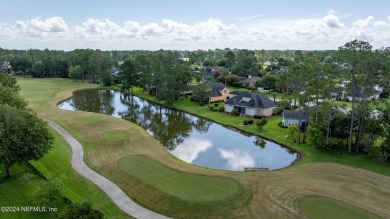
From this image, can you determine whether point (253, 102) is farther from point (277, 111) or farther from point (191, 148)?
point (191, 148)

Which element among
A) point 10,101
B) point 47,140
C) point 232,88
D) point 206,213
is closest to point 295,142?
point 206,213

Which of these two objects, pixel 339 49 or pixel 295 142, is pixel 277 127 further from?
pixel 339 49

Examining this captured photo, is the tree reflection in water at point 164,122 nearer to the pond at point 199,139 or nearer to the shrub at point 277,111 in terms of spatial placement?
the pond at point 199,139

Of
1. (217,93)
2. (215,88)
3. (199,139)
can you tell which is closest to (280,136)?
(199,139)

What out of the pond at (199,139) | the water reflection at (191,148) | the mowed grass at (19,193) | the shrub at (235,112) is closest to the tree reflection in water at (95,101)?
the pond at (199,139)

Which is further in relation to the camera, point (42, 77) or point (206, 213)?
point (42, 77)

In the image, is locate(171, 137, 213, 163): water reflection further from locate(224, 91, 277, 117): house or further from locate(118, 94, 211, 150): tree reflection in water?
locate(224, 91, 277, 117): house
